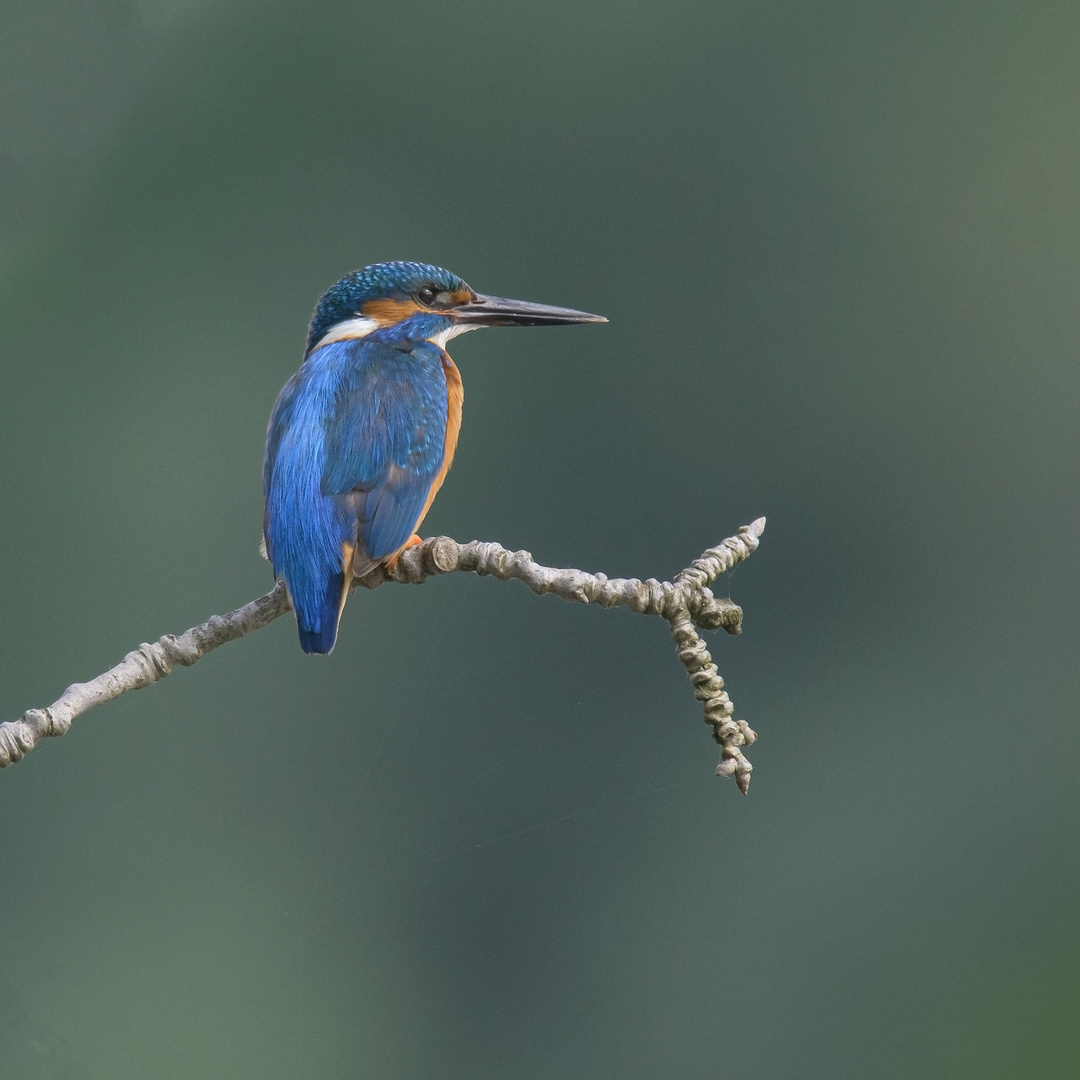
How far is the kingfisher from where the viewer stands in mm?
1479

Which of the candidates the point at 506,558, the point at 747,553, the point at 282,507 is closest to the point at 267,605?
the point at 282,507

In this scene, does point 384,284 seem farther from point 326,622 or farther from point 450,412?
point 326,622

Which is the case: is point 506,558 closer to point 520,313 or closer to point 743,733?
point 743,733

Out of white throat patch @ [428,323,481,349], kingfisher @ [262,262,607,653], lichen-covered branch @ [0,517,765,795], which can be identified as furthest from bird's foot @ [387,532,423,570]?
white throat patch @ [428,323,481,349]

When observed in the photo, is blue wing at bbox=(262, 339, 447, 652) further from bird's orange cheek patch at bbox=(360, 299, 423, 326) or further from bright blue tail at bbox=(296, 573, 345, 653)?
bird's orange cheek patch at bbox=(360, 299, 423, 326)

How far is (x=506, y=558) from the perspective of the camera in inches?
49.8

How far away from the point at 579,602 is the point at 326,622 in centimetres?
39

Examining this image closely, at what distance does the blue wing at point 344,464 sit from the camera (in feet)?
4.81

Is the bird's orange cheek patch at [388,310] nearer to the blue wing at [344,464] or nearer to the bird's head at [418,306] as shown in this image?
the bird's head at [418,306]

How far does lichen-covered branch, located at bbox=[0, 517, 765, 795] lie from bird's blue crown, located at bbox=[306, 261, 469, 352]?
614 millimetres

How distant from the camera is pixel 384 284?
186cm

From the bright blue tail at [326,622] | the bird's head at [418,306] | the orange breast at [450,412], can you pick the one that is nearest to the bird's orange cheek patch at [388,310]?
the bird's head at [418,306]

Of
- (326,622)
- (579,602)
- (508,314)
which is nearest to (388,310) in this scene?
(508,314)

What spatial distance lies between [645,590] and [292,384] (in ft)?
2.50
